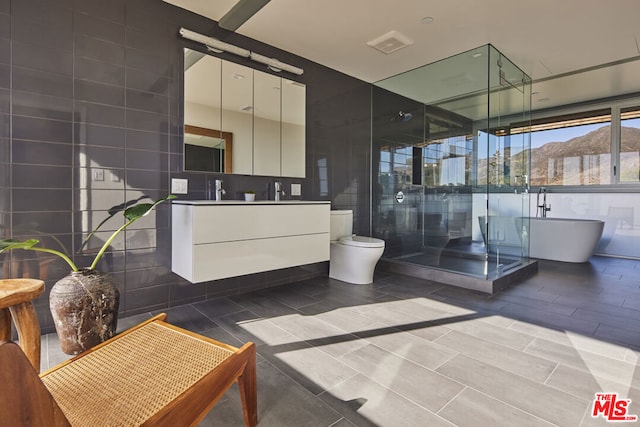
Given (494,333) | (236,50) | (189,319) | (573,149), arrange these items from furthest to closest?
1. (573,149)
2. (236,50)
3. (189,319)
4. (494,333)

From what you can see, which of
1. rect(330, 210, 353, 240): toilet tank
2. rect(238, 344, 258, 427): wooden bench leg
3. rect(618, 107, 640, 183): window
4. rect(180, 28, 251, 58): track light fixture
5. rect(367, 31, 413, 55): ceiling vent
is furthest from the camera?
rect(618, 107, 640, 183): window

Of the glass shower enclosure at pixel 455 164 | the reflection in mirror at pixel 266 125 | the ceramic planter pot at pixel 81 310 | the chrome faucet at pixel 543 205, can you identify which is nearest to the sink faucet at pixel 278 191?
the reflection in mirror at pixel 266 125

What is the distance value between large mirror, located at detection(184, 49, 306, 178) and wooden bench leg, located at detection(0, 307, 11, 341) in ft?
4.87

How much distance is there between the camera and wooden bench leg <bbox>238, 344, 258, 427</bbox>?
1229 mm

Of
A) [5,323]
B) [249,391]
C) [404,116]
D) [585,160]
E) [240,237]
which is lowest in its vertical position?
[249,391]

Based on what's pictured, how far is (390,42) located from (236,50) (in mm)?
1412

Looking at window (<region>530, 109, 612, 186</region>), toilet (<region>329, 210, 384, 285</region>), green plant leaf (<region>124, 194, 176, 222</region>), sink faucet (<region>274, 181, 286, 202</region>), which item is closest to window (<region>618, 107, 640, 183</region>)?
window (<region>530, 109, 612, 186</region>)

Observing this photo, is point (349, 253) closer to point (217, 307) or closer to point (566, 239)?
point (217, 307)

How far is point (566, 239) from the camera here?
4324mm

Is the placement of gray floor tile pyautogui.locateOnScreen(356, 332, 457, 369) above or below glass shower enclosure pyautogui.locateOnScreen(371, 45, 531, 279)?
below

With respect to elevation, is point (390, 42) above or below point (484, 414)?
above

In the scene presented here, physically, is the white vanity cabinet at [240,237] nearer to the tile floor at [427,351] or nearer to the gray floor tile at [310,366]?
the tile floor at [427,351]

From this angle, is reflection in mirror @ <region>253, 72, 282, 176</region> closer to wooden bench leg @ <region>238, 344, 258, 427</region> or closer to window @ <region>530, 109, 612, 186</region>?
wooden bench leg @ <region>238, 344, 258, 427</region>

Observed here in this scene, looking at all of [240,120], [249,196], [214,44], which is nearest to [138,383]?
[249,196]
